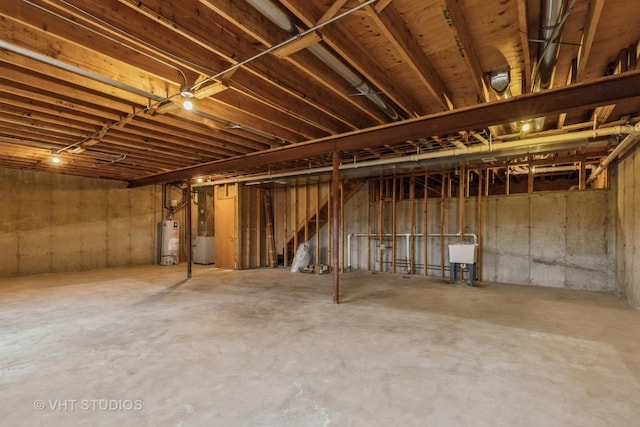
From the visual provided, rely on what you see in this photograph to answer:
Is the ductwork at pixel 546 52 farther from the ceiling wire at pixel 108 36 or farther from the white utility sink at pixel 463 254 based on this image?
the white utility sink at pixel 463 254

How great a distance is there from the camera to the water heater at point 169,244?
914 centimetres

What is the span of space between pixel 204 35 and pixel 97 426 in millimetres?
2732

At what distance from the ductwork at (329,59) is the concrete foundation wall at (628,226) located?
360 centimetres

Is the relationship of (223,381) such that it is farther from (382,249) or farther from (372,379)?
(382,249)

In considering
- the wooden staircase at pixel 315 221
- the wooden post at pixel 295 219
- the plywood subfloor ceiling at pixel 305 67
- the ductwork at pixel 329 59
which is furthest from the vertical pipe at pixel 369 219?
the ductwork at pixel 329 59

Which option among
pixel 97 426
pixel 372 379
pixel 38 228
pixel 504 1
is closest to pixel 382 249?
pixel 372 379

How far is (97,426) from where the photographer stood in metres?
1.80

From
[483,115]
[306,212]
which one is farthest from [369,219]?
[483,115]

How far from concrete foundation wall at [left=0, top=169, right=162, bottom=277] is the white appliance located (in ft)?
4.33

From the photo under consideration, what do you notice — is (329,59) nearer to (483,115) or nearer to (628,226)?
(483,115)

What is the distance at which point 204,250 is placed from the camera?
938cm

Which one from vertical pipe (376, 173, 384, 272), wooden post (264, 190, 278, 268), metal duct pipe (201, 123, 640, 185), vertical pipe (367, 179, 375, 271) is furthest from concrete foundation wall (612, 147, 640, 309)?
wooden post (264, 190, 278, 268)

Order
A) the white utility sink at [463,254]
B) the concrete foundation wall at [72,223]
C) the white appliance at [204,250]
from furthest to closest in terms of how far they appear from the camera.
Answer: the white appliance at [204,250]
the concrete foundation wall at [72,223]
the white utility sink at [463,254]

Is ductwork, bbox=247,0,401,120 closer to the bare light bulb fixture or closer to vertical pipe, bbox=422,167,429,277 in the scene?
the bare light bulb fixture
